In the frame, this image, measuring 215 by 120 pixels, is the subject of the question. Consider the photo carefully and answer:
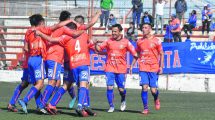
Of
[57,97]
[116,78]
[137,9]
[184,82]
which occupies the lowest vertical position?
[184,82]

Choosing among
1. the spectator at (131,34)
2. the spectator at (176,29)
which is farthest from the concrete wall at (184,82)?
the spectator at (176,29)

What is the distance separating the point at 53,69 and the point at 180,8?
761 inches

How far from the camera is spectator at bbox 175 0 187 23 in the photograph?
112 feet

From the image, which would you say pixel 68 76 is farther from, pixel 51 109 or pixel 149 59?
pixel 149 59

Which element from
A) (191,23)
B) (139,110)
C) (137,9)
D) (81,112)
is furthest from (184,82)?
(81,112)

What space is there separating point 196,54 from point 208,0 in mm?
9964

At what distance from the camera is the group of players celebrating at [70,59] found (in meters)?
15.2

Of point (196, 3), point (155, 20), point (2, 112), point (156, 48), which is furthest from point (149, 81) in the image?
point (196, 3)

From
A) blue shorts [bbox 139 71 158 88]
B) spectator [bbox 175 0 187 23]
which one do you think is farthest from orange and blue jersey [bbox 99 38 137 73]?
spectator [bbox 175 0 187 23]

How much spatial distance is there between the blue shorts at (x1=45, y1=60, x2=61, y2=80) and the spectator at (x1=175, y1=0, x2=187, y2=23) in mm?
19106

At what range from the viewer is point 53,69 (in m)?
15.7

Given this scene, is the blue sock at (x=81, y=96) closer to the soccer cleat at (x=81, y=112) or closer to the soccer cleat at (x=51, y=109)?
the soccer cleat at (x=81, y=112)

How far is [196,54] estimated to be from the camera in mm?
29391

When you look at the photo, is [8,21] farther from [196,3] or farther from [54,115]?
[54,115]
